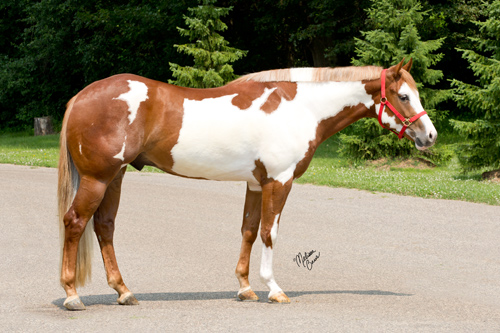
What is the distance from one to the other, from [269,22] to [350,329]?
26.6 metres

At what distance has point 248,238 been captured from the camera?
19.5ft

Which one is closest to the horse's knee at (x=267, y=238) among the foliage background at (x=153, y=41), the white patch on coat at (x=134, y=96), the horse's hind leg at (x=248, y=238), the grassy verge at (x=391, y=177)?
the horse's hind leg at (x=248, y=238)

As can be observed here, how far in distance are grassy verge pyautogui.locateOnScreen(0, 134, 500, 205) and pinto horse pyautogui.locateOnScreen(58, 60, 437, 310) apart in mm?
6667

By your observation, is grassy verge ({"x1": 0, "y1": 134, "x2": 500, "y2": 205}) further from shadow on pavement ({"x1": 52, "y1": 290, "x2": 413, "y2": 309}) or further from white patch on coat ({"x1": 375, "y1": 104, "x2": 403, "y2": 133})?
white patch on coat ({"x1": 375, "y1": 104, "x2": 403, "y2": 133})

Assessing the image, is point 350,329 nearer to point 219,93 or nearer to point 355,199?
point 219,93

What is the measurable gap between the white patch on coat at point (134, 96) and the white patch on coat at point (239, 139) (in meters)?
0.36

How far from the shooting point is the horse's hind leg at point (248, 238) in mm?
5879

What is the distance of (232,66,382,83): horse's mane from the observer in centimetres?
598

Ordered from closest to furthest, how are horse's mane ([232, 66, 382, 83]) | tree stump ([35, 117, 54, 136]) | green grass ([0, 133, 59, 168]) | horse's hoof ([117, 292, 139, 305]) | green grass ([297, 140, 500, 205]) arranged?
horse's hoof ([117, 292, 139, 305]), horse's mane ([232, 66, 382, 83]), green grass ([297, 140, 500, 205]), green grass ([0, 133, 59, 168]), tree stump ([35, 117, 54, 136])

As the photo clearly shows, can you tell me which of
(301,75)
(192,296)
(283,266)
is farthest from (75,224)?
(283,266)

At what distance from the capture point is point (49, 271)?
7.03 metres

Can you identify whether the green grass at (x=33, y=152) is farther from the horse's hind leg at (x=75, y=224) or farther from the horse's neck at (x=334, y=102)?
the horse's neck at (x=334, y=102)

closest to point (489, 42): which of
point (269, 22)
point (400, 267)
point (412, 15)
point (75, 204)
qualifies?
point (412, 15)

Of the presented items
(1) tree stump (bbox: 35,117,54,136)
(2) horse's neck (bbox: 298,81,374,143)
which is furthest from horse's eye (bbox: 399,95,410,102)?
(1) tree stump (bbox: 35,117,54,136)
